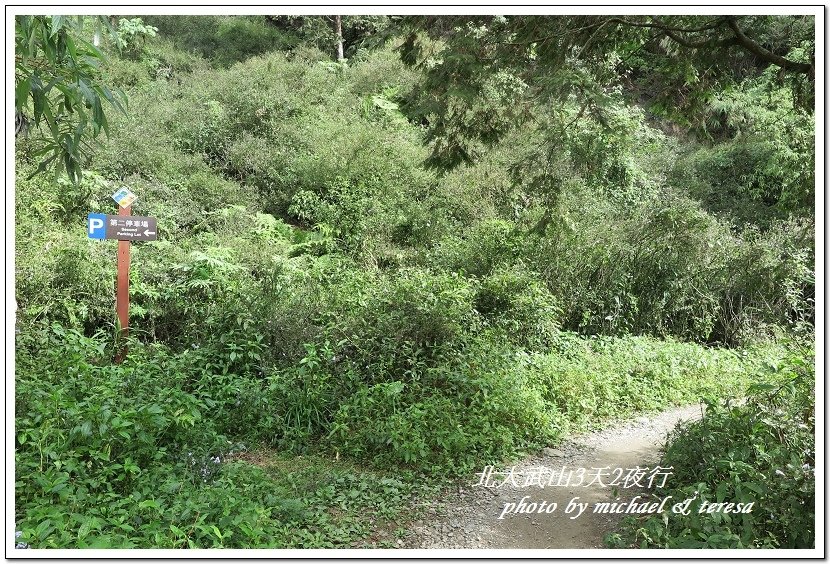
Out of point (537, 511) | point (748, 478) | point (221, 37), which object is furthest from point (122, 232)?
point (221, 37)

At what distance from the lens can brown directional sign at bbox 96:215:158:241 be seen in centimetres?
566

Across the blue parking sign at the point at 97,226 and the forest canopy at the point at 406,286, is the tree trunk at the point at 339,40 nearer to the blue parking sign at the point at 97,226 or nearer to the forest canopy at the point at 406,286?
the forest canopy at the point at 406,286

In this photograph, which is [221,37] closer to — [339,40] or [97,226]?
[339,40]

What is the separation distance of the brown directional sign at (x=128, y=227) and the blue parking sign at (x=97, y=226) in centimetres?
2

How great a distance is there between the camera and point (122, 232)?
571cm

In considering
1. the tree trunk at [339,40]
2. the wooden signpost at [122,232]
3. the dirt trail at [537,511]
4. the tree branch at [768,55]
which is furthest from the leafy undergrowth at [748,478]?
the tree trunk at [339,40]

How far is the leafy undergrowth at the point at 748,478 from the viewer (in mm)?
3119

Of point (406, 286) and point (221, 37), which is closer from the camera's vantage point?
point (406, 286)

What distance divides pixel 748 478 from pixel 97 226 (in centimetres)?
534

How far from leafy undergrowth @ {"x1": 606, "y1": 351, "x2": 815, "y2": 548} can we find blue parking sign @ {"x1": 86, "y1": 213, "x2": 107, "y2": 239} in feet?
15.7

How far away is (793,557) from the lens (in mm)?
2883

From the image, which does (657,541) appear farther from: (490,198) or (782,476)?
(490,198)
